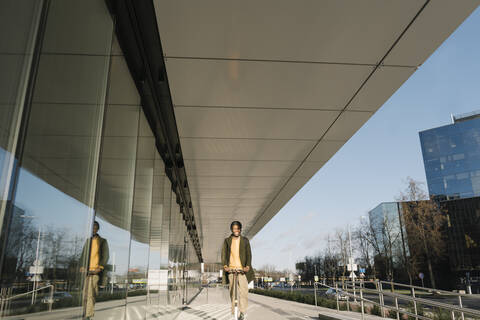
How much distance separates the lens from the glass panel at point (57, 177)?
1.51m

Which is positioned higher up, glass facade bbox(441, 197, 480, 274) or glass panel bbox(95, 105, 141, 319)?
glass facade bbox(441, 197, 480, 274)

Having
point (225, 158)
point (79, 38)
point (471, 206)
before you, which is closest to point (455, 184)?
point (471, 206)

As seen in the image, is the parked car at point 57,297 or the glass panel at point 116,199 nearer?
the parked car at point 57,297

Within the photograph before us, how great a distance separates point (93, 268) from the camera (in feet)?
8.13

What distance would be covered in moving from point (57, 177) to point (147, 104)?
313 cm

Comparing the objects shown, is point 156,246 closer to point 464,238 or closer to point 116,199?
point 116,199

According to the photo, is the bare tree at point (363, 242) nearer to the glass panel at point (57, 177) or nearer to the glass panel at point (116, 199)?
the glass panel at point (116, 199)

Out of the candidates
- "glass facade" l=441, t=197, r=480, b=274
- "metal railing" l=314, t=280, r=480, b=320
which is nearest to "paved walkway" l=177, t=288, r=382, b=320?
"metal railing" l=314, t=280, r=480, b=320

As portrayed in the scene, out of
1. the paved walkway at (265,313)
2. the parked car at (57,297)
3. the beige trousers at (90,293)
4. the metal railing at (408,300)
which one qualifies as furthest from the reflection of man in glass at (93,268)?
the paved walkway at (265,313)

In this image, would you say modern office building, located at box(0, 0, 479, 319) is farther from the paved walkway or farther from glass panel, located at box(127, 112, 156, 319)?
the paved walkway

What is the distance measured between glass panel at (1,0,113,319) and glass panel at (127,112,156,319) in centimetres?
183

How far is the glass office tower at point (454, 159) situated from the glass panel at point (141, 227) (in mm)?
86953

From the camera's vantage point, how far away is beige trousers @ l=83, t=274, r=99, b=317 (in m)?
2.34

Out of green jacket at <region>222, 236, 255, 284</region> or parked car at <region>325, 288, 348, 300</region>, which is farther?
parked car at <region>325, 288, 348, 300</region>
